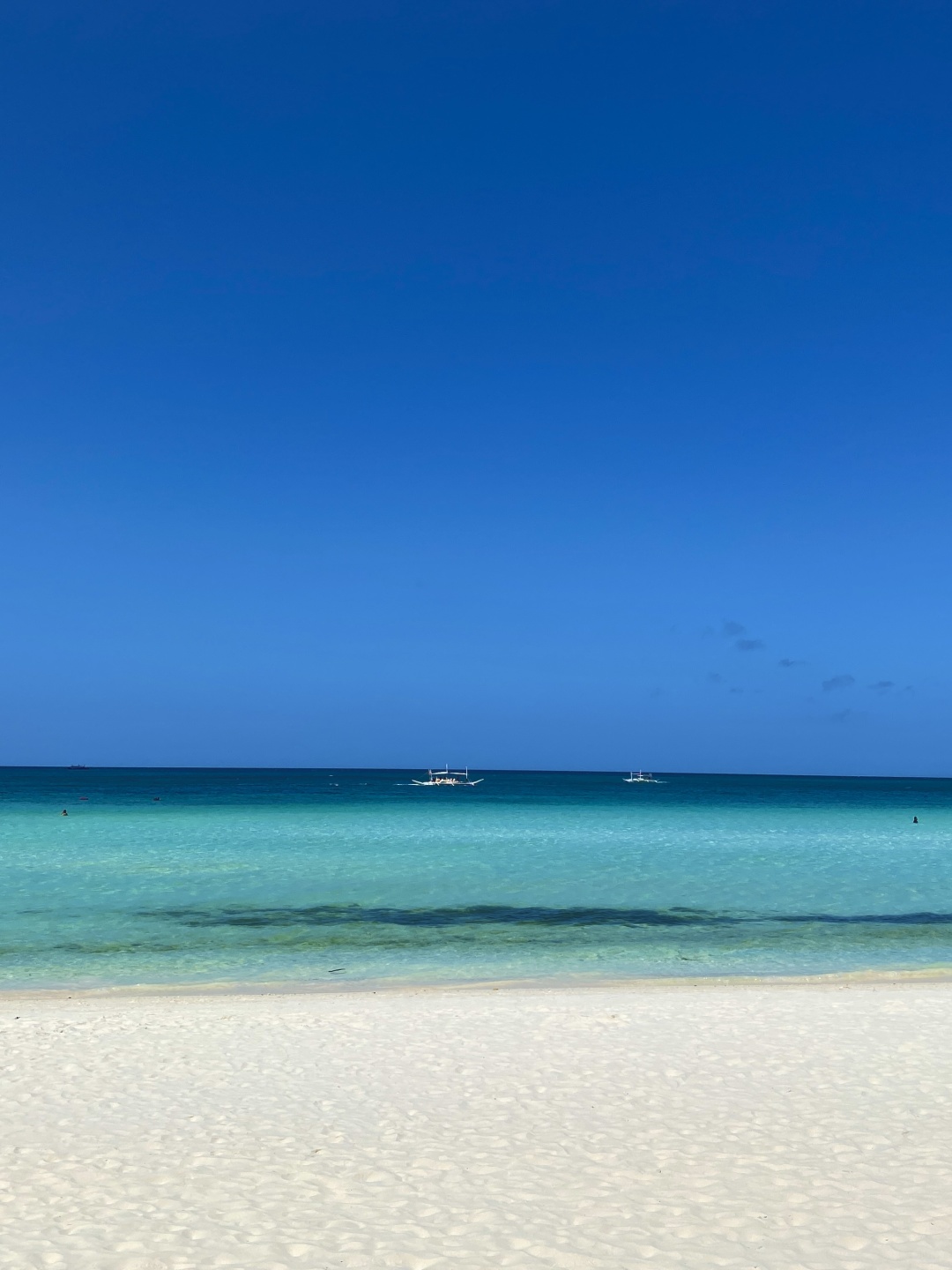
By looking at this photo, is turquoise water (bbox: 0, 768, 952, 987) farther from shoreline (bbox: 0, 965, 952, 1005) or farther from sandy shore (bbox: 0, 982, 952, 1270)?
sandy shore (bbox: 0, 982, 952, 1270)

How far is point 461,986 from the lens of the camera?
15.5 metres

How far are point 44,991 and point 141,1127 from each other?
7.73m

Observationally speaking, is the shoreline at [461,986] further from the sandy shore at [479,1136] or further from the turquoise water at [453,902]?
the sandy shore at [479,1136]

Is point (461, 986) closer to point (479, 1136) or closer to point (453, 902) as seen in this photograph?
point (479, 1136)

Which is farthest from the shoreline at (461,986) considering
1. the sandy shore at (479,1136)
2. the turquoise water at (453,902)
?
the sandy shore at (479,1136)

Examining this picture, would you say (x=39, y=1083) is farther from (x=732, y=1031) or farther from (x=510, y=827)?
(x=510, y=827)

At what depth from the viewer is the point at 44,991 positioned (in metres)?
15.2

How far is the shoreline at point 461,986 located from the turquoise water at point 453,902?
0.46 meters

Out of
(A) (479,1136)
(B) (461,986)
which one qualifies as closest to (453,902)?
(B) (461,986)

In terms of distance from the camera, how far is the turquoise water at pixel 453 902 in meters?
17.8

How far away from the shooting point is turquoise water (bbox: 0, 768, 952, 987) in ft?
58.2

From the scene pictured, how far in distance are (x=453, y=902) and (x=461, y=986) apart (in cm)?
957

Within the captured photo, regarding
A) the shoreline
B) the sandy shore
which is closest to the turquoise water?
the shoreline

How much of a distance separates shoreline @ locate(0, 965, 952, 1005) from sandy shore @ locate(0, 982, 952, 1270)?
165 centimetres
